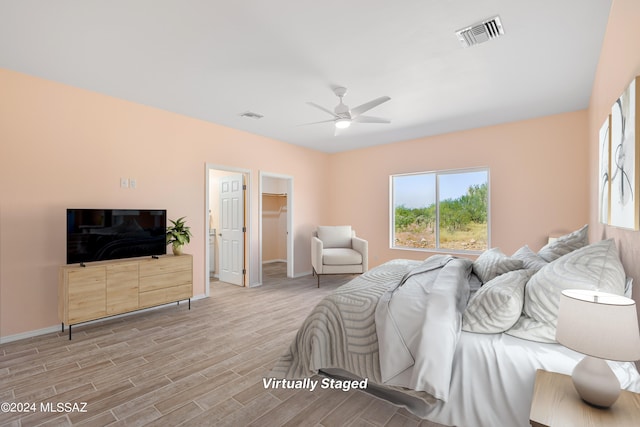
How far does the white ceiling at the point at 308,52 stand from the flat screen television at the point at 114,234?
1468 millimetres

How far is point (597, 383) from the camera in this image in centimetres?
117

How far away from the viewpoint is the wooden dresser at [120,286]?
3111mm

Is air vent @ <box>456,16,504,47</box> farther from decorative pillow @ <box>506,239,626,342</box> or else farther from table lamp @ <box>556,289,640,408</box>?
table lamp @ <box>556,289,640,408</box>

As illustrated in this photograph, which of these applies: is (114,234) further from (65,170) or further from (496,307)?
(496,307)

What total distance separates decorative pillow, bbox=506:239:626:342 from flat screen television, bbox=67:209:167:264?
391 centimetres

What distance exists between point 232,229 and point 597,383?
5.23m

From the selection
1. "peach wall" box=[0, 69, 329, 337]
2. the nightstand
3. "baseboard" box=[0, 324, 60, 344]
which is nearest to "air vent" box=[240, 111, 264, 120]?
"peach wall" box=[0, 69, 329, 337]

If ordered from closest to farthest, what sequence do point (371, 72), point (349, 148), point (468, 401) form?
1. point (468, 401)
2. point (371, 72)
3. point (349, 148)

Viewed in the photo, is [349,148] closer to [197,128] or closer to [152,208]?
[197,128]

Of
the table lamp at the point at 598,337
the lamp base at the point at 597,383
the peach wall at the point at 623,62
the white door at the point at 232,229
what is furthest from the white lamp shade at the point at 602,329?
the white door at the point at 232,229

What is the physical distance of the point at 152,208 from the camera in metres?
4.11

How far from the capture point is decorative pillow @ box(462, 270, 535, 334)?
1693mm

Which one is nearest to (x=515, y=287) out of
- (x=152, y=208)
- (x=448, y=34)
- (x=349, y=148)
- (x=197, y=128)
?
(x=448, y=34)

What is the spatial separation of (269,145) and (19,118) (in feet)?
11.2
